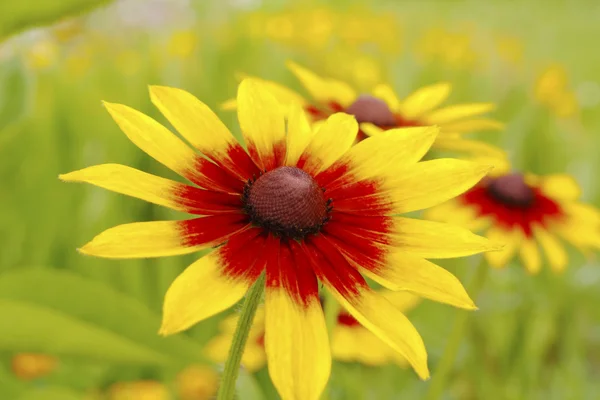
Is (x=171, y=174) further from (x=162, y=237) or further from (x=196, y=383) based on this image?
(x=162, y=237)

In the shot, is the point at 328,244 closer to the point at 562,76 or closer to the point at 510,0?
the point at 562,76

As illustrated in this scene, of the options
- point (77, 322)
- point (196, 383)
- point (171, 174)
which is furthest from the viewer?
point (171, 174)

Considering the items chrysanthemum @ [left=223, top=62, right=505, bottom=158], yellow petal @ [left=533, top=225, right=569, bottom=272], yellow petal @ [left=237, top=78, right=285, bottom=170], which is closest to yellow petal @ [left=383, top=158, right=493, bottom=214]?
yellow petal @ [left=237, top=78, right=285, bottom=170]

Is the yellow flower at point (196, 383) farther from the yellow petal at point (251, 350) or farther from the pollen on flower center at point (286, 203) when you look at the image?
the pollen on flower center at point (286, 203)

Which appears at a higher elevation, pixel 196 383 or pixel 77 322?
pixel 77 322

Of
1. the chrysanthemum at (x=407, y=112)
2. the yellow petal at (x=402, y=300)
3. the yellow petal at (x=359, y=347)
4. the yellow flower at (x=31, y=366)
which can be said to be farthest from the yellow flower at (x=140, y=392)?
the chrysanthemum at (x=407, y=112)

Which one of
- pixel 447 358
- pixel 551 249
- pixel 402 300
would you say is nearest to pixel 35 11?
pixel 447 358
